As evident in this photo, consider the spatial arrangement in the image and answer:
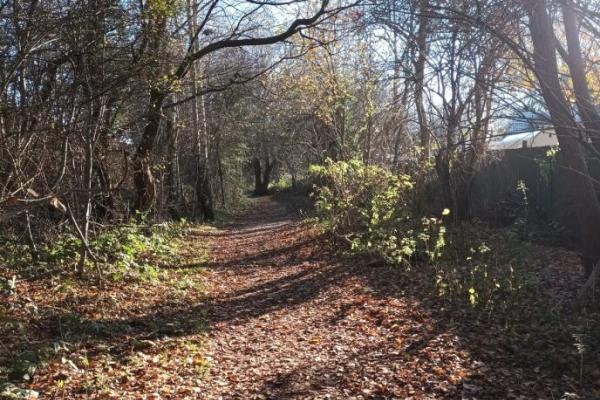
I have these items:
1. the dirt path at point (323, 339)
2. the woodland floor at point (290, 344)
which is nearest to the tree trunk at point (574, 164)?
the woodland floor at point (290, 344)

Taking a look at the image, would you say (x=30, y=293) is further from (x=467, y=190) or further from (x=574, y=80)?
(x=467, y=190)

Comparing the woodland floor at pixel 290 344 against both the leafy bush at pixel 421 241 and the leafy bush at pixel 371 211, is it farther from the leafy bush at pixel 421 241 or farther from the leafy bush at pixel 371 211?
the leafy bush at pixel 371 211

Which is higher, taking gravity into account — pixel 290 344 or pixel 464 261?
pixel 464 261

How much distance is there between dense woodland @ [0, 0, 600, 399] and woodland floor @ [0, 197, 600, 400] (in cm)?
4

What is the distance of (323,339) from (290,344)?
435mm

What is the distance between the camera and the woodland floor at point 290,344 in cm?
499

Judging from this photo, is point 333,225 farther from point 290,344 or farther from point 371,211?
point 290,344

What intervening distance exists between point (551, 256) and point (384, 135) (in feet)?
18.1

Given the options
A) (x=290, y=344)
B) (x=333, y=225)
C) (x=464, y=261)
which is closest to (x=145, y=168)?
(x=333, y=225)

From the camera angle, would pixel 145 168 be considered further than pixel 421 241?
Yes

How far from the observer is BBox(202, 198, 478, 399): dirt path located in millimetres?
5152

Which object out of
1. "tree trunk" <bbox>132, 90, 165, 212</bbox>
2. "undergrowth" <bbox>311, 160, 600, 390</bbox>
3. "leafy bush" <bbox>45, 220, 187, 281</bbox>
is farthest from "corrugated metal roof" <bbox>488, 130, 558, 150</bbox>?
"tree trunk" <bbox>132, 90, 165, 212</bbox>

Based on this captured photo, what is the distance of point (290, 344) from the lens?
21.6 feet

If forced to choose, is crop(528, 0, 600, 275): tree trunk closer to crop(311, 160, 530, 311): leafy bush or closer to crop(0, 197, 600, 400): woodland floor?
crop(0, 197, 600, 400): woodland floor
